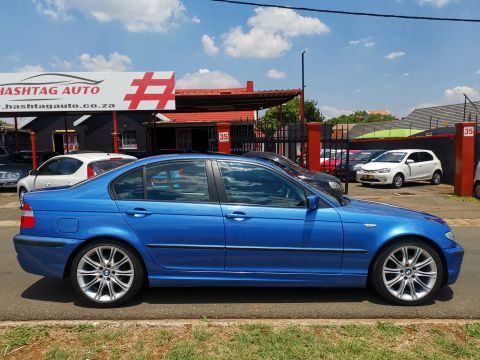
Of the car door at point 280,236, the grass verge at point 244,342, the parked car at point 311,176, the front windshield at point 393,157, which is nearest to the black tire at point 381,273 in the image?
the car door at point 280,236

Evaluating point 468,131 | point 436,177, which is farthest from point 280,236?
point 436,177

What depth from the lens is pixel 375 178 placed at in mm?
15430

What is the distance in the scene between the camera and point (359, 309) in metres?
3.98

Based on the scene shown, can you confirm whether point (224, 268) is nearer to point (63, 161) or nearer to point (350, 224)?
point (350, 224)

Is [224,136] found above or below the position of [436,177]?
above

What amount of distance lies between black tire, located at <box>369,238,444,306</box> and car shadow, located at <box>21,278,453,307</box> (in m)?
0.12

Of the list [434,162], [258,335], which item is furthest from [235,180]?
[434,162]

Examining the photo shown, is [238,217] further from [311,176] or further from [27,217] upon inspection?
[311,176]

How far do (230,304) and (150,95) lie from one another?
991 cm

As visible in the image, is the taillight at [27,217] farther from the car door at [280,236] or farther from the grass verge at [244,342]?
the car door at [280,236]

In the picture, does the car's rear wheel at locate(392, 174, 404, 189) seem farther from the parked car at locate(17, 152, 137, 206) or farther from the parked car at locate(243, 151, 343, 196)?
the parked car at locate(17, 152, 137, 206)

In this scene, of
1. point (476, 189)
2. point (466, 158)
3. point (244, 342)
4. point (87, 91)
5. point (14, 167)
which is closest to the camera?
point (244, 342)

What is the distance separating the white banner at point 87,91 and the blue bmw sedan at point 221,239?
30.0ft

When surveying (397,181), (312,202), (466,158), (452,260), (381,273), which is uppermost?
(466,158)
